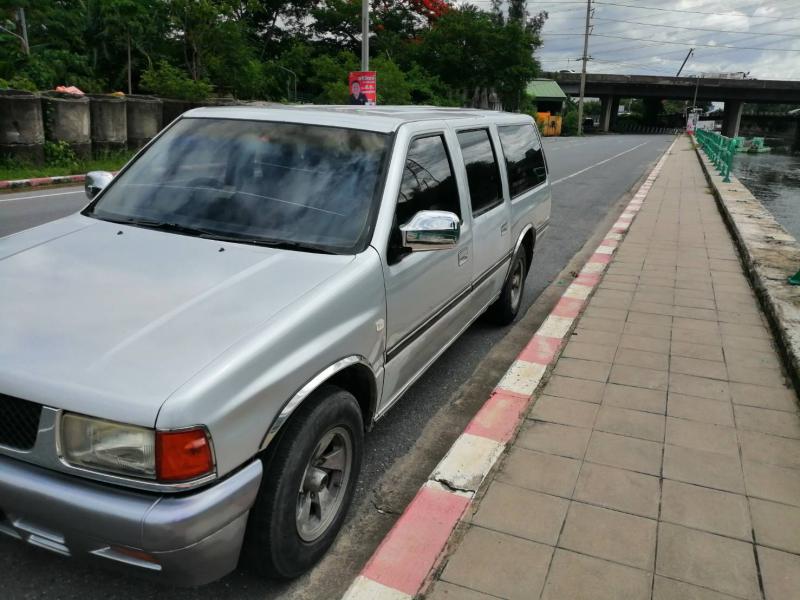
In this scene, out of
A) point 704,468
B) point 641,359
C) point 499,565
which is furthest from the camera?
point 641,359

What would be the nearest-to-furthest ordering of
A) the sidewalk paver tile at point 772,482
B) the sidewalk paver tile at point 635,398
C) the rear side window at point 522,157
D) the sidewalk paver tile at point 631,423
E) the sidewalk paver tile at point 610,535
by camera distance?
the sidewalk paver tile at point 610,535 < the sidewalk paver tile at point 772,482 < the sidewalk paver tile at point 631,423 < the sidewalk paver tile at point 635,398 < the rear side window at point 522,157

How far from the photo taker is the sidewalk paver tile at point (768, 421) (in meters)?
3.75

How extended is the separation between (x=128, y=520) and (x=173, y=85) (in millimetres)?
20526

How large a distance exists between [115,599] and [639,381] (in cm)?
345

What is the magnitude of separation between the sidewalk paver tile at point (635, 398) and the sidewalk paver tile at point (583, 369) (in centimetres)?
16

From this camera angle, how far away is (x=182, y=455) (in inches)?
75.8

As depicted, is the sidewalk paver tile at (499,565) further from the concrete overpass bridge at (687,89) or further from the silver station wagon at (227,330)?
the concrete overpass bridge at (687,89)

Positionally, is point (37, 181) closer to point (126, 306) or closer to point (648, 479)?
point (126, 306)

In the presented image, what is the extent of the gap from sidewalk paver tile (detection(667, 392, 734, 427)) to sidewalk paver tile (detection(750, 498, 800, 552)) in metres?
0.84

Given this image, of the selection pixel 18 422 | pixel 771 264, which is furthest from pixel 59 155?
pixel 18 422

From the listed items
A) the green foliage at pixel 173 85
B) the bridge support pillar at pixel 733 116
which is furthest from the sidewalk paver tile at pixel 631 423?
the bridge support pillar at pixel 733 116

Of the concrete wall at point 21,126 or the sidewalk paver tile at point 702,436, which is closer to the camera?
the sidewalk paver tile at point 702,436

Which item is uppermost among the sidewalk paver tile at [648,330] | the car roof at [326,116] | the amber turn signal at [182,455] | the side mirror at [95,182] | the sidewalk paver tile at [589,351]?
the car roof at [326,116]

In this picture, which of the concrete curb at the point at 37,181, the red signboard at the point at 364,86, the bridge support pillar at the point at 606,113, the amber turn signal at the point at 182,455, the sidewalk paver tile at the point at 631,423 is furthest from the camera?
the bridge support pillar at the point at 606,113
